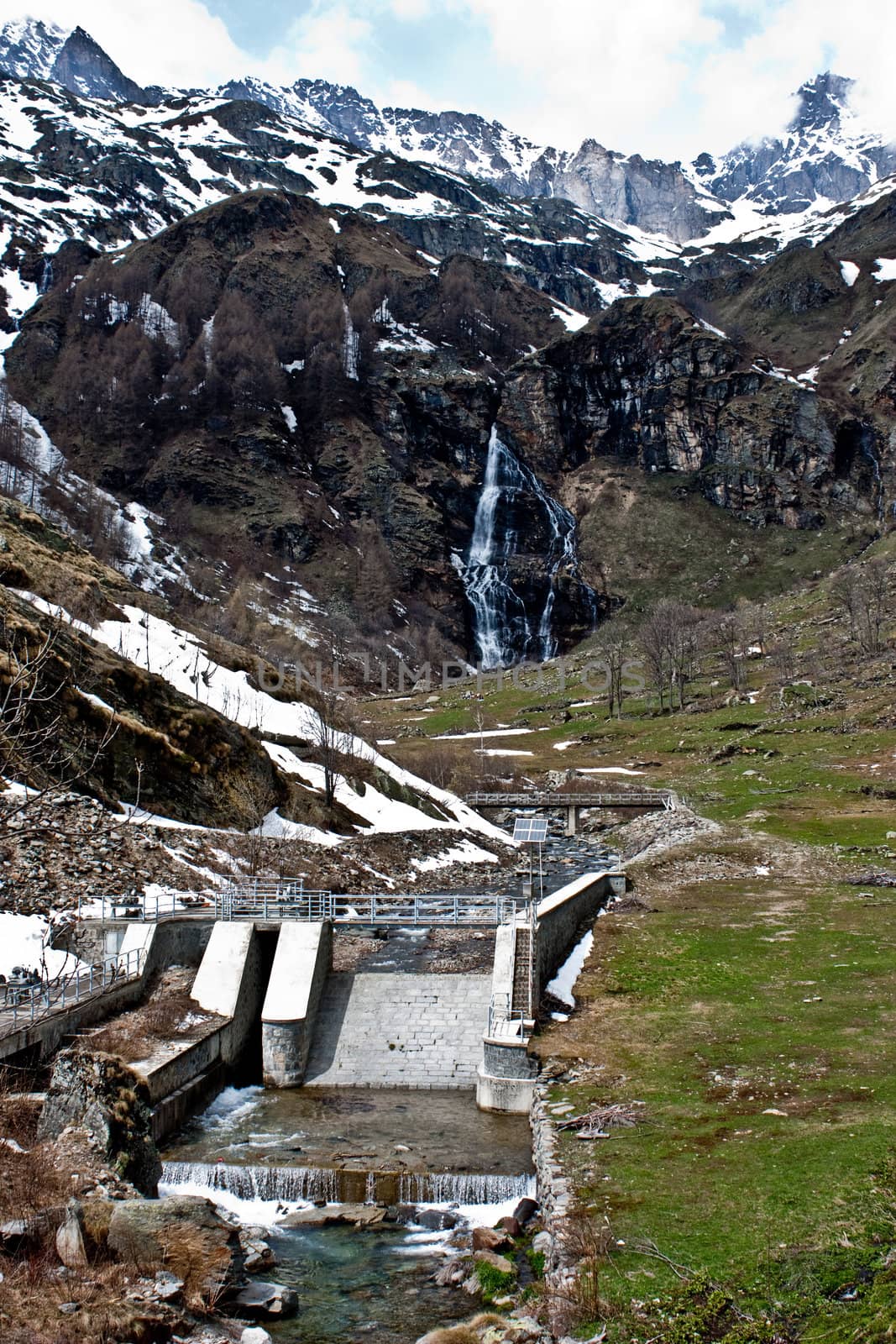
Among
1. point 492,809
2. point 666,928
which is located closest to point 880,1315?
point 666,928

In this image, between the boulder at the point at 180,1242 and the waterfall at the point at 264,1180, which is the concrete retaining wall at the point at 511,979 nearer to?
the waterfall at the point at 264,1180

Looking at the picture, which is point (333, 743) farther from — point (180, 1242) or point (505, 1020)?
point (180, 1242)

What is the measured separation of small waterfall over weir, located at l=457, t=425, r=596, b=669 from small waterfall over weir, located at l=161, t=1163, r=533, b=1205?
151 m

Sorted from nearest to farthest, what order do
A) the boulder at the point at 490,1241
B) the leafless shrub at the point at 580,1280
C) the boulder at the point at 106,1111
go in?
the leafless shrub at the point at 580,1280 < the boulder at the point at 490,1241 < the boulder at the point at 106,1111

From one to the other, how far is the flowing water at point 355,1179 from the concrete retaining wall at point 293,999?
2.56 ft

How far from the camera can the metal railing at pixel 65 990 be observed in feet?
75.8

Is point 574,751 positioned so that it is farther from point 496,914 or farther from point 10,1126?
point 10,1126

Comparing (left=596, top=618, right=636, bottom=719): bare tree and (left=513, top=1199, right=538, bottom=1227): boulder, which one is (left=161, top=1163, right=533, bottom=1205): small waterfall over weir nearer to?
(left=513, top=1199, right=538, bottom=1227): boulder

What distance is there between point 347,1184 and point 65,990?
1035 cm

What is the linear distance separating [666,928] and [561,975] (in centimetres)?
701

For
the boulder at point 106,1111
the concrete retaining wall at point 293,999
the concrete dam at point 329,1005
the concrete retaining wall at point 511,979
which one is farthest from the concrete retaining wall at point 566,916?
the boulder at point 106,1111

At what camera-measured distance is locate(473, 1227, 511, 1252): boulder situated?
17.0 meters

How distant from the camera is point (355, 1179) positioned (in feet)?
65.9

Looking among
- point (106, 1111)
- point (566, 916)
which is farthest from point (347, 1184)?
point (566, 916)
